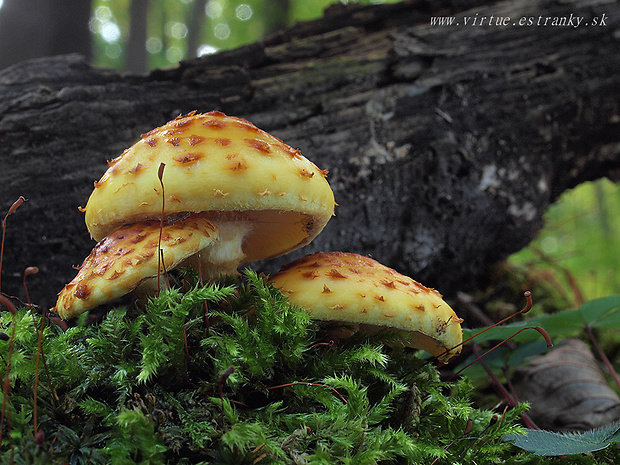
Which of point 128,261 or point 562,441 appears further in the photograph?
point 562,441

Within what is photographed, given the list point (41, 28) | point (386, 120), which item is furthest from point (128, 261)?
point (41, 28)

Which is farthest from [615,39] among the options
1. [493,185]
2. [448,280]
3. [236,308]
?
[236,308]

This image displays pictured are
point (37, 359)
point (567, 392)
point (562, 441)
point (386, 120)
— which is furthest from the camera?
point (386, 120)

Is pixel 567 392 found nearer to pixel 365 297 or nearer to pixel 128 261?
pixel 365 297

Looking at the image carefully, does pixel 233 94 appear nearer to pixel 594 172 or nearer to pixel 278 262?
pixel 278 262

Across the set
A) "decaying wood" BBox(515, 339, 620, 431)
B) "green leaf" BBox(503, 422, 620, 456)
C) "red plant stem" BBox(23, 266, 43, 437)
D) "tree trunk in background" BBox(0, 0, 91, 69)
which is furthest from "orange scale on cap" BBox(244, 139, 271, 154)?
"tree trunk in background" BBox(0, 0, 91, 69)

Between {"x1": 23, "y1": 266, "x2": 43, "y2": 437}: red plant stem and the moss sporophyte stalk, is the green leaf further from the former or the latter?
{"x1": 23, "y1": 266, "x2": 43, "y2": 437}: red plant stem
